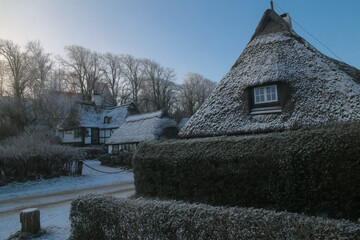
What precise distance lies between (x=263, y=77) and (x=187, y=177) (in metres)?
7.28

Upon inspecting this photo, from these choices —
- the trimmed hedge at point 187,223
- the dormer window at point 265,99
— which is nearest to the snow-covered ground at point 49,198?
the trimmed hedge at point 187,223

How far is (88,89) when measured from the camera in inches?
1794

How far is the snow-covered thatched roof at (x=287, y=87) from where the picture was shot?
29.7ft

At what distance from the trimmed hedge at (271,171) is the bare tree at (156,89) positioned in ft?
148

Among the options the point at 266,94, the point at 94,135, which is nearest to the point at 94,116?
the point at 94,135

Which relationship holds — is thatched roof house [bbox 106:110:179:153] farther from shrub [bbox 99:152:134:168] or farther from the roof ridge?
the roof ridge

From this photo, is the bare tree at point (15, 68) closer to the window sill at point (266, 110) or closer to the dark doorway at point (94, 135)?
the dark doorway at point (94, 135)

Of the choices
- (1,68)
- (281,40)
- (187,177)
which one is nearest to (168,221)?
(187,177)

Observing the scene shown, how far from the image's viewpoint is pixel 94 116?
1372 inches

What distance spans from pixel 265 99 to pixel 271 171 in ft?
22.5

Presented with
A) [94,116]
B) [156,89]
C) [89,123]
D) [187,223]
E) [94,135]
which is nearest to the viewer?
[187,223]

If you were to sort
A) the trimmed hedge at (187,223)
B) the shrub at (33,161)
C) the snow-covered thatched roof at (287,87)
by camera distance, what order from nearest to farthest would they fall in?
the trimmed hedge at (187,223)
the snow-covered thatched roof at (287,87)
the shrub at (33,161)

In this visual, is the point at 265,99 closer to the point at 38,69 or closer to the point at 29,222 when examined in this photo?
the point at 29,222

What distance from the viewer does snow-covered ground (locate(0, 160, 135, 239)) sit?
6.09 metres
